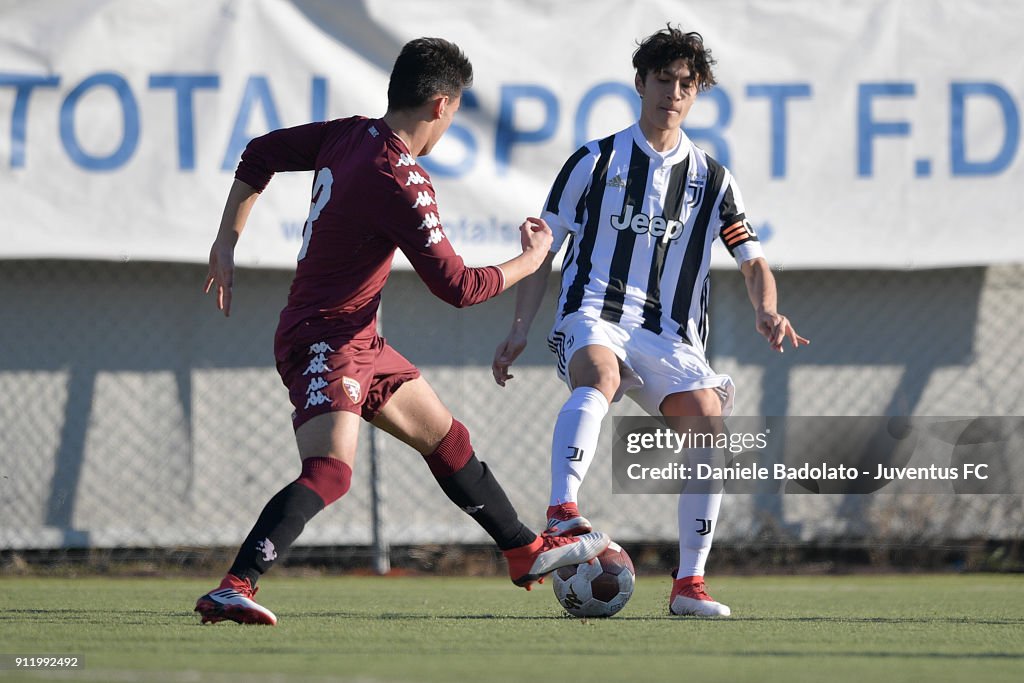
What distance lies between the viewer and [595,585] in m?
4.29

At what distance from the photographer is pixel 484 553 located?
729 cm

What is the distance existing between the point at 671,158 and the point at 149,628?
2340 millimetres

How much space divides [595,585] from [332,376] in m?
1.10

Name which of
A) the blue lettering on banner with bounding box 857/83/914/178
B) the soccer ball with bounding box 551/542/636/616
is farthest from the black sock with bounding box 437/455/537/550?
the blue lettering on banner with bounding box 857/83/914/178

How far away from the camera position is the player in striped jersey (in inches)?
179

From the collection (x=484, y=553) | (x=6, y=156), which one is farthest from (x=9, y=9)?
(x=484, y=553)

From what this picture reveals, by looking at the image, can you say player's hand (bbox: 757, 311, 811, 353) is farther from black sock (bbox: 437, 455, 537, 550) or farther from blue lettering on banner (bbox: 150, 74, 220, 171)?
blue lettering on banner (bbox: 150, 74, 220, 171)

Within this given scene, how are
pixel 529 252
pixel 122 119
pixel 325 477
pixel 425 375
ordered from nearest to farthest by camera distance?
pixel 325 477, pixel 529 252, pixel 122 119, pixel 425 375

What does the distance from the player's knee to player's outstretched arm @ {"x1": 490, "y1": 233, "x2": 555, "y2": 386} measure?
0.78 meters

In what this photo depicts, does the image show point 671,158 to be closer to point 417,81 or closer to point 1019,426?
point 417,81

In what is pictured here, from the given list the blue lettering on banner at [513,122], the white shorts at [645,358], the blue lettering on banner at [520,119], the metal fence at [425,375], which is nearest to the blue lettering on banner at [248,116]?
the blue lettering on banner at [520,119]

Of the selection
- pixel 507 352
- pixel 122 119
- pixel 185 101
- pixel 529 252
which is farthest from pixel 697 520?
pixel 122 119

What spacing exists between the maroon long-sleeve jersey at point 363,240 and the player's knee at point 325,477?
37cm

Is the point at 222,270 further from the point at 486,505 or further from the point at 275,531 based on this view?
the point at 486,505
